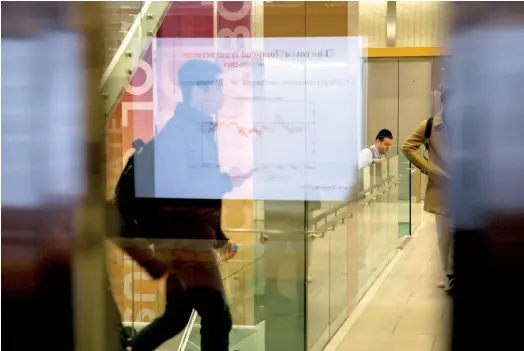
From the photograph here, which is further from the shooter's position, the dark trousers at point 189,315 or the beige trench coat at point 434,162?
the dark trousers at point 189,315

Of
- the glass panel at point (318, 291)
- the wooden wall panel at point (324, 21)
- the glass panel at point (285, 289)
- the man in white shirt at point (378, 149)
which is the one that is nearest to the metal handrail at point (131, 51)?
the wooden wall panel at point (324, 21)

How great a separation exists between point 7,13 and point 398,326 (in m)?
2.33

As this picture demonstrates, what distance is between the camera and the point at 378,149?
3619 mm

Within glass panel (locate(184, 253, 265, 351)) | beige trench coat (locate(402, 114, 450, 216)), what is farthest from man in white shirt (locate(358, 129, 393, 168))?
glass panel (locate(184, 253, 265, 351))

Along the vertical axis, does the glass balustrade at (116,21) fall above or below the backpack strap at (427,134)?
above

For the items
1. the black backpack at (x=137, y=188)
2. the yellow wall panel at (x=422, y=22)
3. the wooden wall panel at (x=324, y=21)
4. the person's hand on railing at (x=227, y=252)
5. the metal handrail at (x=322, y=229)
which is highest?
the wooden wall panel at (x=324, y=21)

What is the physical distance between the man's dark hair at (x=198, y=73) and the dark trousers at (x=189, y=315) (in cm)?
82

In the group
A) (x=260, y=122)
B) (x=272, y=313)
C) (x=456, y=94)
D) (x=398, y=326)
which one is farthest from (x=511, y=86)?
(x=272, y=313)

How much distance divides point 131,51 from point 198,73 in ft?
0.94

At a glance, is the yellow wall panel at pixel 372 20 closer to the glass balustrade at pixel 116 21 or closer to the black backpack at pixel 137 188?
the glass balustrade at pixel 116 21

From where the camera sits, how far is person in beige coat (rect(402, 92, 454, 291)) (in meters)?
2.37

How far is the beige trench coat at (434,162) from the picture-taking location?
246 centimetres

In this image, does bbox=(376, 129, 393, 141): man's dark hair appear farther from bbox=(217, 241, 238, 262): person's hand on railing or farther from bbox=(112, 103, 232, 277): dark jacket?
bbox=(217, 241, 238, 262): person's hand on railing

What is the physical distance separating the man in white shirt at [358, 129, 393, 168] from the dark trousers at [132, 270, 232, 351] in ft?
2.80
